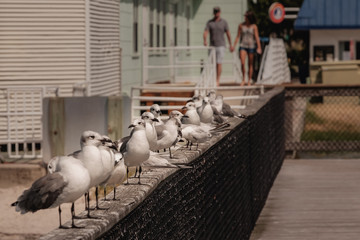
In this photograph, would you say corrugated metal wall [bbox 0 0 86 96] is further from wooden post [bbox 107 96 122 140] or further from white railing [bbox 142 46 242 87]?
white railing [bbox 142 46 242 87]

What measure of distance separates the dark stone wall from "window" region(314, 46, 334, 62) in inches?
1348

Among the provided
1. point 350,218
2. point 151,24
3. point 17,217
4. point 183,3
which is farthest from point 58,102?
point 183,3

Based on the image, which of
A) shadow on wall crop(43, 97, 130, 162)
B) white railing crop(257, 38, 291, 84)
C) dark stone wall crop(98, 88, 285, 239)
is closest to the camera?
dark stone wall crop(98, 88, 285, 239)

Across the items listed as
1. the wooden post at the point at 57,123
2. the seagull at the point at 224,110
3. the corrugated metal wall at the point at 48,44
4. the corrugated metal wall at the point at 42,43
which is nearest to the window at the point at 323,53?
the corrugated metal wall at the point at 48,44

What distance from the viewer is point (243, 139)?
11297mm

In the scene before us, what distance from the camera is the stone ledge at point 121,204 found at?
181 inches

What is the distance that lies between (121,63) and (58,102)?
318 inches

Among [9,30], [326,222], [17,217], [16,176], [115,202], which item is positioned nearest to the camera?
[115,202]

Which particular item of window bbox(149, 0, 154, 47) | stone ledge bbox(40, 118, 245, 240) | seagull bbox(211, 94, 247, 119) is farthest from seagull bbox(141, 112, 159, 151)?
window bbox(149, 0, 154, 47)

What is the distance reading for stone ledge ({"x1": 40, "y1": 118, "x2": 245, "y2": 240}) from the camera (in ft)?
15.1

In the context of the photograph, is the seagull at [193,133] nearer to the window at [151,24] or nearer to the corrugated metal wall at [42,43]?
the corrugated metal wall at [42,43]

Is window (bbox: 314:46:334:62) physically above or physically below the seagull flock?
above

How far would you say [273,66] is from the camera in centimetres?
3006

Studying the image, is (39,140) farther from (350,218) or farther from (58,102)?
(350,218)
